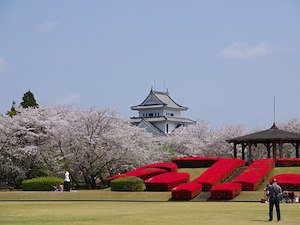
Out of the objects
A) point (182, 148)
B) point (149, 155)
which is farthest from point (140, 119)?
point (149, 155)

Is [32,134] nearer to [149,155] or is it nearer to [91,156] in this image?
[91,156]

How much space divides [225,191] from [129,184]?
8.37m

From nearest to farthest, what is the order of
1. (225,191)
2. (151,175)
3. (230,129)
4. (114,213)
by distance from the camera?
(114,213) → (225,191) → (151,175) → (230,129)

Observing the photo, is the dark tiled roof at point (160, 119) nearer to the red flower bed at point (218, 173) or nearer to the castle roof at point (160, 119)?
the castle roof at point (160, 119)

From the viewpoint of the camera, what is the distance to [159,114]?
10794 cm

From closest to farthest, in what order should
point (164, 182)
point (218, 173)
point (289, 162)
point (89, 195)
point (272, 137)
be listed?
point (89, 195) → point (164, 182) → point (218, 173) → point (289, 162) → point (272, 137)

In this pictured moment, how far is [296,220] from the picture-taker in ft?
65.9

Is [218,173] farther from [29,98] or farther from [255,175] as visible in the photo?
[29,98]

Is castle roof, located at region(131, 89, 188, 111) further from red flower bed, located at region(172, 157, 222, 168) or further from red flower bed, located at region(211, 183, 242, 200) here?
red flower bed, located at region(211, 183, 242, 200)

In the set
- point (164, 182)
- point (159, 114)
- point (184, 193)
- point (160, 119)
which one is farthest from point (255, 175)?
point (159, 114)

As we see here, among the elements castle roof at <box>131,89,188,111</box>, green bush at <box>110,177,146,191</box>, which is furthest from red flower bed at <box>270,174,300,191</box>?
castle roof at <box>131,89,188,111</box>

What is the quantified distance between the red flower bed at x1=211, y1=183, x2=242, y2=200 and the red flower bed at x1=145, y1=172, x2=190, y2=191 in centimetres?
507

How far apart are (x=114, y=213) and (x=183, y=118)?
84238 mm

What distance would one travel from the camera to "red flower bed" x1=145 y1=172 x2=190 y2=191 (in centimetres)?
3828
